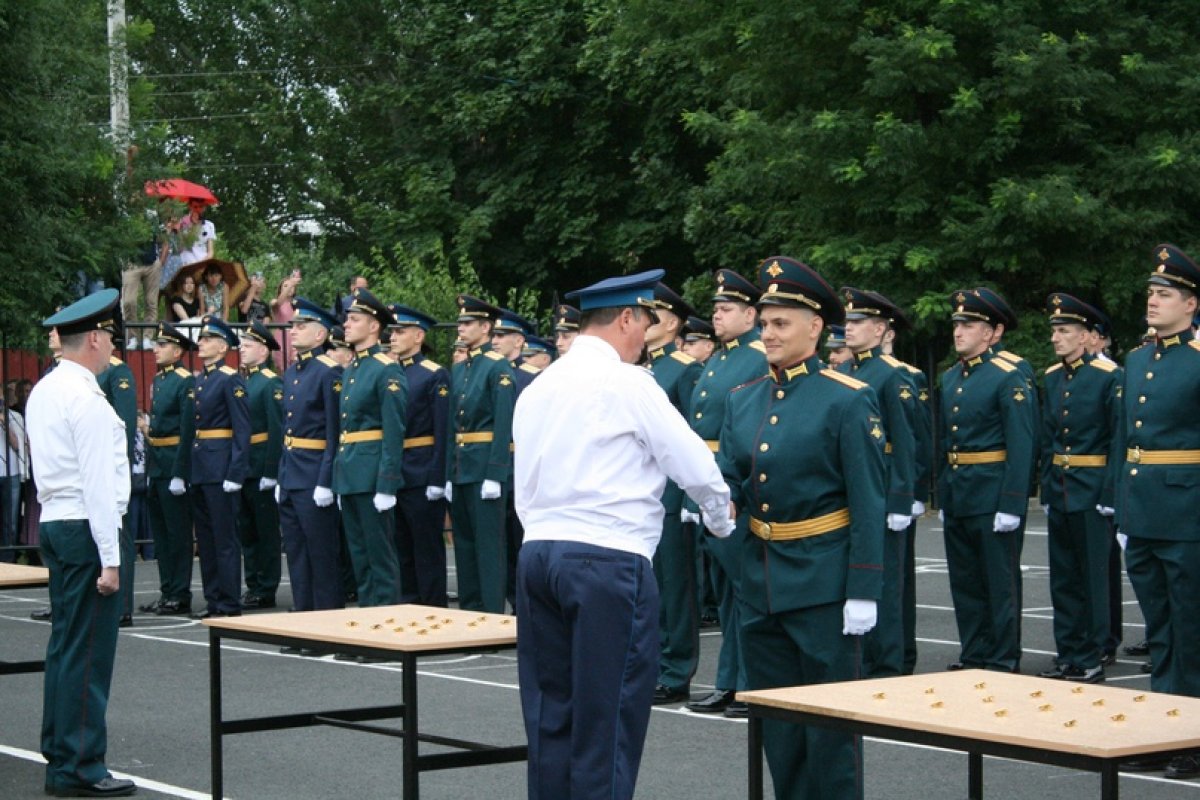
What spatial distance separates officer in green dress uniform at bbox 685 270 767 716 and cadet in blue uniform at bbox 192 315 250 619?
5.56 m

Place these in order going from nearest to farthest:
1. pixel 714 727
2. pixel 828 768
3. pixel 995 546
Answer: pixel 828 768 → pixel 714 727 → pixel 995 546

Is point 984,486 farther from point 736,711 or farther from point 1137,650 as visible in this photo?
point 736,711

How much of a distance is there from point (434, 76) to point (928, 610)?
23041mm

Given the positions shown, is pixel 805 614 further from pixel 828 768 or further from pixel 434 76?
pixel 434 76

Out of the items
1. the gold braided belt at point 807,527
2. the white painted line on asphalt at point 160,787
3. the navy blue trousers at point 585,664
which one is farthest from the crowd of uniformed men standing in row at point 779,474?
the white painted line on asphalt at point 160,787

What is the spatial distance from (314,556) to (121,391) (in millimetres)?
2013

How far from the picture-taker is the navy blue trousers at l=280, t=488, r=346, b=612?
1338 cm

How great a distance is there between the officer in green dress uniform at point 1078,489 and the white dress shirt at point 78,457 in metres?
5.86

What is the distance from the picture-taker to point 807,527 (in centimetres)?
666

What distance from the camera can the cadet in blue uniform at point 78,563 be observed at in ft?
Result: 27.5

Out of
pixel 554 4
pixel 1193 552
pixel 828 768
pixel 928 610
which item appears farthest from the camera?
pixel 554 4

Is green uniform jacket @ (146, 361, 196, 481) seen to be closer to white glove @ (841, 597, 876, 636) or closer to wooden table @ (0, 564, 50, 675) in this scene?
wooden table @ (0, 564, 50, 675)

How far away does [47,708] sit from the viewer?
856cm

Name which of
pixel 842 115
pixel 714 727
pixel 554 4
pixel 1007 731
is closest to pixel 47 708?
pixel 714 727
